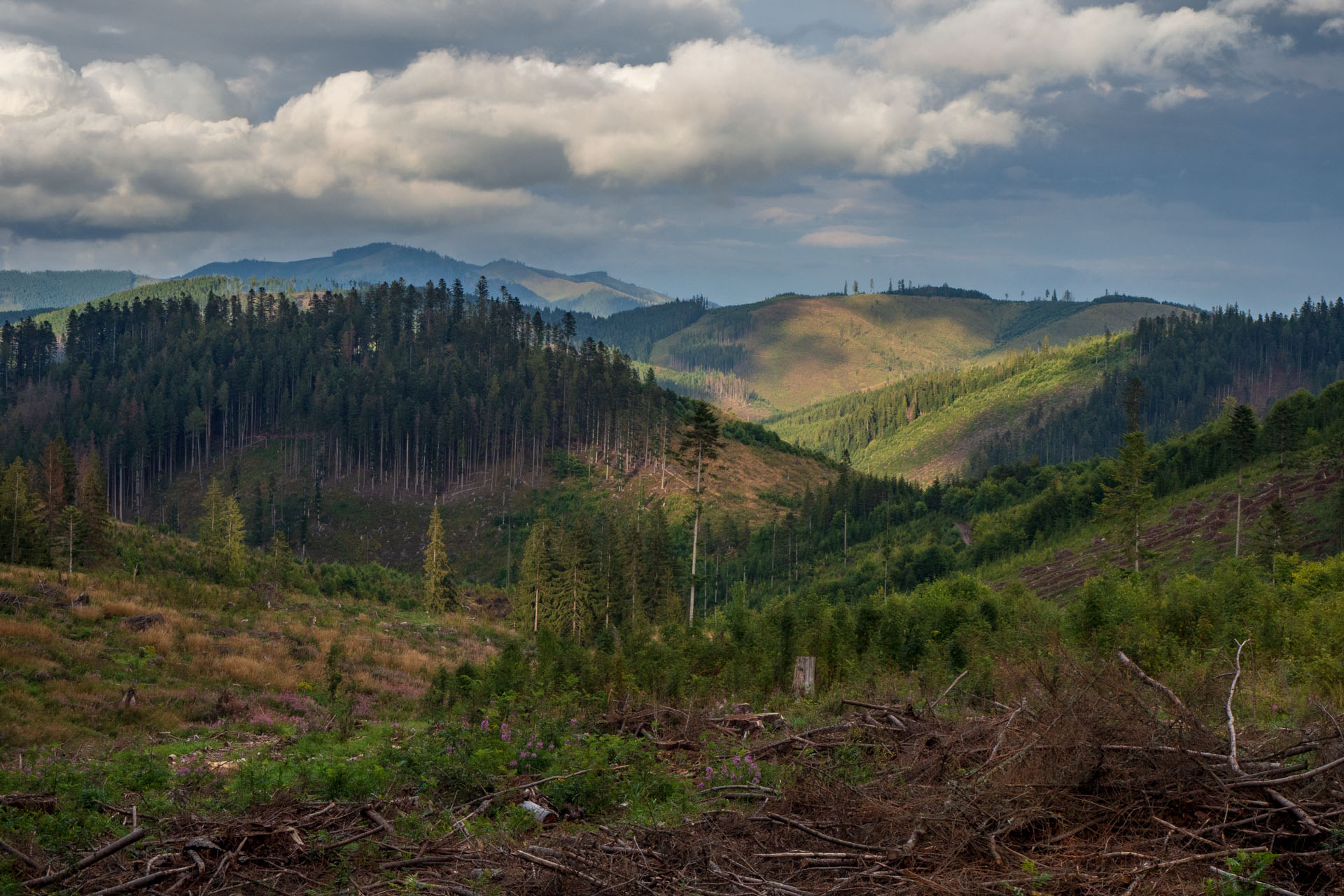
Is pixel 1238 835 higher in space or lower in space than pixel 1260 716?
higher

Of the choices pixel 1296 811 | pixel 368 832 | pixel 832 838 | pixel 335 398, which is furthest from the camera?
pixel 335 398

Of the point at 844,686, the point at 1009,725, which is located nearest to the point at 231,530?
the point at 844,686

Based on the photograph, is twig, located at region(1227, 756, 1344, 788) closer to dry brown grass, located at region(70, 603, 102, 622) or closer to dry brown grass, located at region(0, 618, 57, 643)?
dry brown grass, located at region(0, 618, 57, 643)

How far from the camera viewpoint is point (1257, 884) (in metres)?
5.55

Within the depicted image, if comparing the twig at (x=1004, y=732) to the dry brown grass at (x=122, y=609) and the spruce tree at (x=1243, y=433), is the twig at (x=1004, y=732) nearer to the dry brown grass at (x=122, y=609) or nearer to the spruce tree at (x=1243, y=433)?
Answer: the dry brown grass at (x=122, y=609)

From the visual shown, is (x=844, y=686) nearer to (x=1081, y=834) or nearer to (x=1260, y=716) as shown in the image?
(x=1260, y=716)

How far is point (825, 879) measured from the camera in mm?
6672

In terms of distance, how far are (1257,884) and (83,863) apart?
30.0ft

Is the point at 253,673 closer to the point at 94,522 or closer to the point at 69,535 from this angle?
the point at 69,535

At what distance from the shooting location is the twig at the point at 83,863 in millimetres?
7047

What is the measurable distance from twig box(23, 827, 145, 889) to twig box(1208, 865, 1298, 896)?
28.8 ft

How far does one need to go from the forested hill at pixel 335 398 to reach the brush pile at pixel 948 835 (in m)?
107

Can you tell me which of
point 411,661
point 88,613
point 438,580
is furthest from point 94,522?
point 411,661

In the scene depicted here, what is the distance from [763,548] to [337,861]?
89840mm
